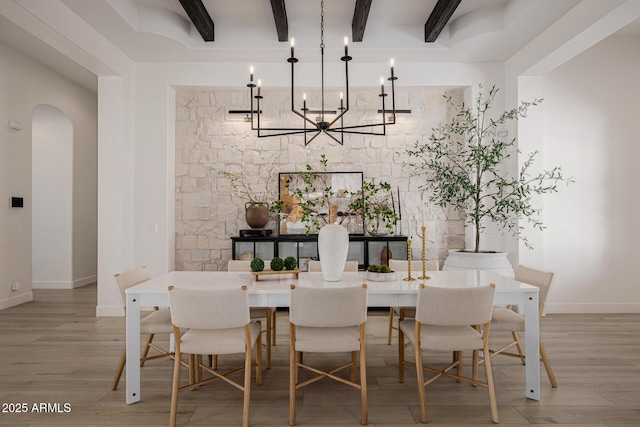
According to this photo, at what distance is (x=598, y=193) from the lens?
15.6 ft

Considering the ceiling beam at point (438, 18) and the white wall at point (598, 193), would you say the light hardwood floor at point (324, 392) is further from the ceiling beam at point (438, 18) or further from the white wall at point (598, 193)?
the ceiling beam at point (438, 18)

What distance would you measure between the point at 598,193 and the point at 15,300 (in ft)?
24.2

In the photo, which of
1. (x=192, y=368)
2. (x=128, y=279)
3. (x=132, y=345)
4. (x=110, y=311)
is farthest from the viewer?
(x=110, y=311)

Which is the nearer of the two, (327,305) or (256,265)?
(327,305)

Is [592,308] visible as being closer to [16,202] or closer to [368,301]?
[368,301]

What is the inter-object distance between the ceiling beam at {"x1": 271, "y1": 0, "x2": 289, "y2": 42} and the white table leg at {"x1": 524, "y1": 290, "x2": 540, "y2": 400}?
3.21 meters

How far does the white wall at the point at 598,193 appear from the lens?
472cm

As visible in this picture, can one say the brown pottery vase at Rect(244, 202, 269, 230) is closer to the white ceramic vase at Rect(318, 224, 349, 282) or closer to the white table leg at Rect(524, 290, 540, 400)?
the white ceramic vase at Rect(318, 224, 349, 282)

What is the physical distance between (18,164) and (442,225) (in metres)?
5.64

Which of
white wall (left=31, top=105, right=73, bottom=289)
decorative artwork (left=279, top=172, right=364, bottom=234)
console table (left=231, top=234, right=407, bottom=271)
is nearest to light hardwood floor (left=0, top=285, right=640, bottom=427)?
console table (left=231, top=234, right=407, bottom=271)

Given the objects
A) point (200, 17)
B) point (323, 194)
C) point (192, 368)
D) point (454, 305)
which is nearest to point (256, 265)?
point (192, 368)

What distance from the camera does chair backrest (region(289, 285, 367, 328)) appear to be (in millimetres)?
2209

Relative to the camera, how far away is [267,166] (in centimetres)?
517

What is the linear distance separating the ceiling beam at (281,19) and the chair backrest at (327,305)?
2.80 m
